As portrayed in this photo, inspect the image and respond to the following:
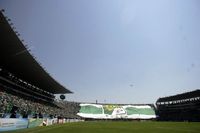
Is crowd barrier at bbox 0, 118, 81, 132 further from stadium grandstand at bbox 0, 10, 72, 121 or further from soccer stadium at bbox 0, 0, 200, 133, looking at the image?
stadium grandstand at bbox 0, 10, 72, 121

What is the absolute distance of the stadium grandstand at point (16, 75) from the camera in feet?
111

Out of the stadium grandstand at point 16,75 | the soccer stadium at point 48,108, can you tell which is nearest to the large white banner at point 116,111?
the soccer stadium at point 48,108

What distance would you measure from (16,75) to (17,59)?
15901mm

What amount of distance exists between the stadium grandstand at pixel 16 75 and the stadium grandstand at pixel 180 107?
5294 centimetres

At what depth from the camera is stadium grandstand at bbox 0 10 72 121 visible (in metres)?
33.9

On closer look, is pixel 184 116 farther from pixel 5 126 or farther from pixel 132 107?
pixel 5 126

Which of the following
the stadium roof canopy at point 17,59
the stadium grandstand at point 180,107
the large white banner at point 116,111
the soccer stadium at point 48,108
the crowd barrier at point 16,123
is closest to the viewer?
the crowd barrier at point 16,123

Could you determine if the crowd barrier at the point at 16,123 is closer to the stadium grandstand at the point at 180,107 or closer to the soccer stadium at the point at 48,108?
the soccer stadium at the point at 48,108

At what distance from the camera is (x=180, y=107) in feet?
363

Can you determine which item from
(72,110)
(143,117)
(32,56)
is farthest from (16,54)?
(143,117)

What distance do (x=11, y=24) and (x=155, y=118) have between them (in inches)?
4229

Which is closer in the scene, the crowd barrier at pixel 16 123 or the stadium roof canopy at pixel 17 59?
the crowd barrier at pixel 16 123

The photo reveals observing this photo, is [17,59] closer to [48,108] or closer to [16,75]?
[16,75]

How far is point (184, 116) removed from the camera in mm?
100875
